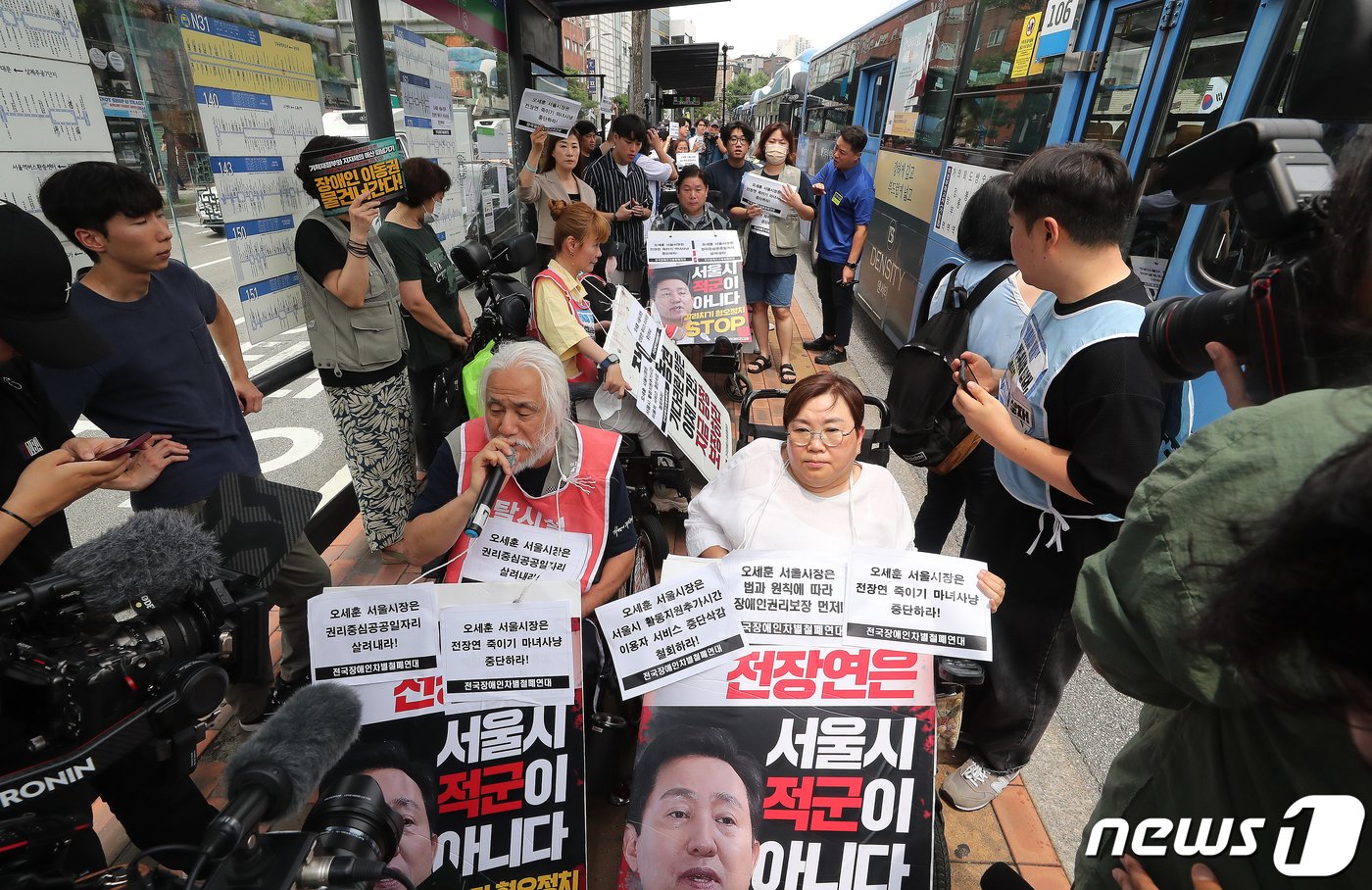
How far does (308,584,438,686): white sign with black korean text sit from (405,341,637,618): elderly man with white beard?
44 centimetres

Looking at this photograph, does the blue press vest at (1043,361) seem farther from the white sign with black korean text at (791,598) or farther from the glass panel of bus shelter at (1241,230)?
the glass panel of bus shelter at (1241,230)

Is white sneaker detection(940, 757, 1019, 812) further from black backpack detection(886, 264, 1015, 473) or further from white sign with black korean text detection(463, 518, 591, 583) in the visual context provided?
white sign with black korean text detection(463, 518, 591, 583)

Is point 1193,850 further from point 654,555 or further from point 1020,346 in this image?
point 654,555

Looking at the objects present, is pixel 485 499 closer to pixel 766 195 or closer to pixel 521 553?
pixel 521 553

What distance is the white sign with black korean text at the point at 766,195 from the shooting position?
563cm

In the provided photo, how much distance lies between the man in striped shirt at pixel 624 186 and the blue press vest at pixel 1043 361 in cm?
444

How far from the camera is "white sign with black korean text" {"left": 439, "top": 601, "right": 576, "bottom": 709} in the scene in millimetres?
1670

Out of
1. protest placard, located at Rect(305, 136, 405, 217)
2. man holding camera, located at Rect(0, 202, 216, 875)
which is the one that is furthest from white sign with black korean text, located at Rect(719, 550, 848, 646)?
protest placard, located at Rect(305, 136, 405, 217)

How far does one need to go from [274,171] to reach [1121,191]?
3.27 metres

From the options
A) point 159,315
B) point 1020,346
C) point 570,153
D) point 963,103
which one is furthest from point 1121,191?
point 570,153

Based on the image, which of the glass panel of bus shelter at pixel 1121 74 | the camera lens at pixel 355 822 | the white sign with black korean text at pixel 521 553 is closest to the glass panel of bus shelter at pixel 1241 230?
the glass panel of bus shelter at pixel 1121 74

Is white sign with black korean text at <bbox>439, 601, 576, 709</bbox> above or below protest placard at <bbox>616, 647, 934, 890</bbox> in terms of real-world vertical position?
above

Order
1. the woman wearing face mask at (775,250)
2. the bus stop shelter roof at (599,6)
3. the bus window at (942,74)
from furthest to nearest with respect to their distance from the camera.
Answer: the bus stop shelter roof at (599,6)
the woman wearing face mask at (775,250)
the bus window at (942,74)

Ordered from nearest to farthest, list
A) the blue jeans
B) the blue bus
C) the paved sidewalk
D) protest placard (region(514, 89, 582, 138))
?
the paved sidewalk < the blue bus < protest placard (region(514, 89, 582, 138)) < the blue jeans
